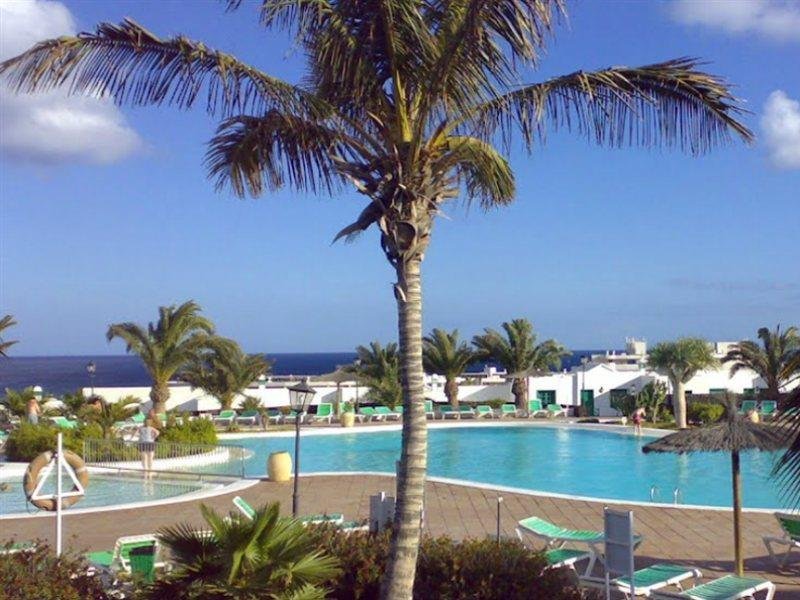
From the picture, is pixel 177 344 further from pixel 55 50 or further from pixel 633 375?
pixel 55 50

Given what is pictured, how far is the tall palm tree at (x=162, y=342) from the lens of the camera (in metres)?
29.6

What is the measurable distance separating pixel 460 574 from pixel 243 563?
1.78 meters

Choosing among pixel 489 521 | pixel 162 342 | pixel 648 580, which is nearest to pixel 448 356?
pixel 162 342

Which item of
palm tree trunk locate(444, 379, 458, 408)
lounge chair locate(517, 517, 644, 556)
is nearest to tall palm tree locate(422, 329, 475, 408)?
palm tree trunk locate(444, 379, 458, 408)

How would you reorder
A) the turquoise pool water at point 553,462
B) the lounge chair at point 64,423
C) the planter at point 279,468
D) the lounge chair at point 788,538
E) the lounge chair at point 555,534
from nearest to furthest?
1. the lounge chair at point 788,538
2. the lounge chair at point 555,534
3. the planter at point 279,468
4. the turquoise pool water at point 553,462
5. the lounge chair at point 64,423

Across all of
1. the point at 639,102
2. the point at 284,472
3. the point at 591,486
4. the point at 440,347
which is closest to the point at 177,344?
the point at 440,347

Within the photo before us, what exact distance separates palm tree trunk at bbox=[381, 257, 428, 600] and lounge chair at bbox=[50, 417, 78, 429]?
61.6 feet

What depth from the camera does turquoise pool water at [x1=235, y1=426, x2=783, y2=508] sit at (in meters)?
19.8

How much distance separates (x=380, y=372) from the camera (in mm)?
35781

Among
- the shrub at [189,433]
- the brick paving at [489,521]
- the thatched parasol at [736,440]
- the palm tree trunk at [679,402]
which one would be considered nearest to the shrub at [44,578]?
the brick paving at [489,521]

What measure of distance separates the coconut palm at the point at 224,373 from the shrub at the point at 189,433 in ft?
30.8

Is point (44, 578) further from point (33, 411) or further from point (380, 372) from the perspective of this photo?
point (380, 372)

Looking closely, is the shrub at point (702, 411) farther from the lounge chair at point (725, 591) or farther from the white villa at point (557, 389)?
the lounge chair at point (725, 591)

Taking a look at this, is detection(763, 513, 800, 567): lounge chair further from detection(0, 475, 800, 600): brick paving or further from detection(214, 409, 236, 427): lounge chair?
detection(214, 409, 236, 427): lounge chair
